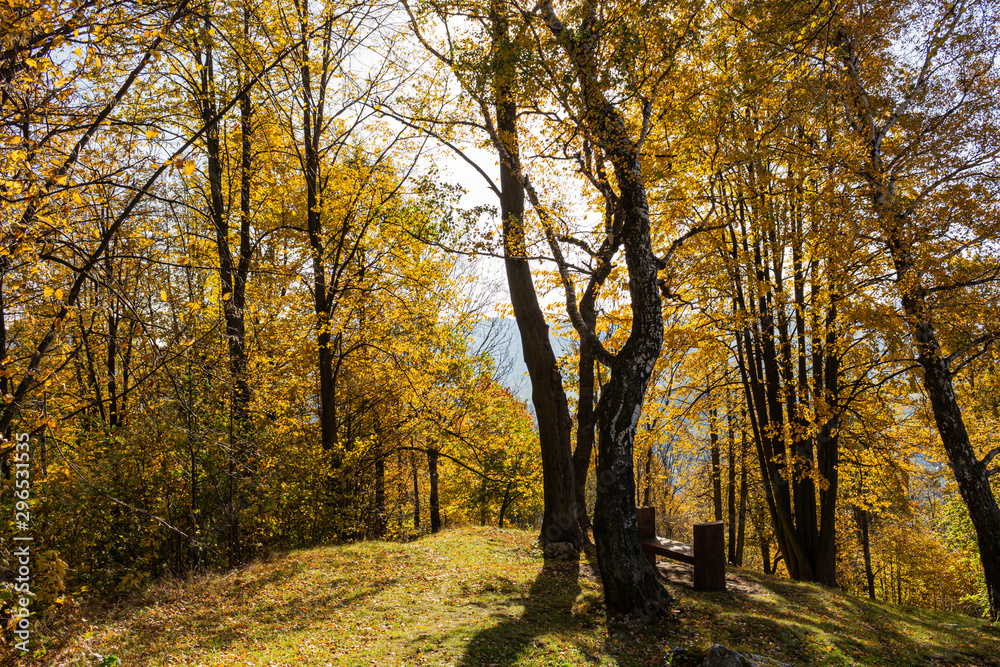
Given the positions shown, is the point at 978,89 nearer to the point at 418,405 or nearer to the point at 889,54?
the point at 889,54

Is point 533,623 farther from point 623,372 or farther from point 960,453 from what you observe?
point 960,453

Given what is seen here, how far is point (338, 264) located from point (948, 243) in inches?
414

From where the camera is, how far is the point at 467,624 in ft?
16.8

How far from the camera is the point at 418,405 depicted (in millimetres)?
13125

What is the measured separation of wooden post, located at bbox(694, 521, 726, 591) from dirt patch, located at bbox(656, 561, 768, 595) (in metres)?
0.23

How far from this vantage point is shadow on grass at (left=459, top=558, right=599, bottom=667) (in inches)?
173

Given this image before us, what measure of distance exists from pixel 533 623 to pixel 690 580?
301 centimetres

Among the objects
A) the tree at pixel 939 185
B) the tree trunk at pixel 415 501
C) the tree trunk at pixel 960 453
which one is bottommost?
the tree trunk at pixel 415 501

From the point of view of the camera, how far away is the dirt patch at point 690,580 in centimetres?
703

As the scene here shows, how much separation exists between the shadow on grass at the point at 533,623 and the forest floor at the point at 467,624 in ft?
0.07

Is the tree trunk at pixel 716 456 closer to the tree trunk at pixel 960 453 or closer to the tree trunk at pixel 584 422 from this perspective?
the tree trunk at pixel 584 422

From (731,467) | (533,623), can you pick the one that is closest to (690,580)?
(533,623)

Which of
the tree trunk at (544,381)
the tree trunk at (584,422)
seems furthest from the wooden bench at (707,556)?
the tree trunk at (584,422)

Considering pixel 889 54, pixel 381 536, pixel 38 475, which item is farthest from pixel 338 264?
pixel 889 54
